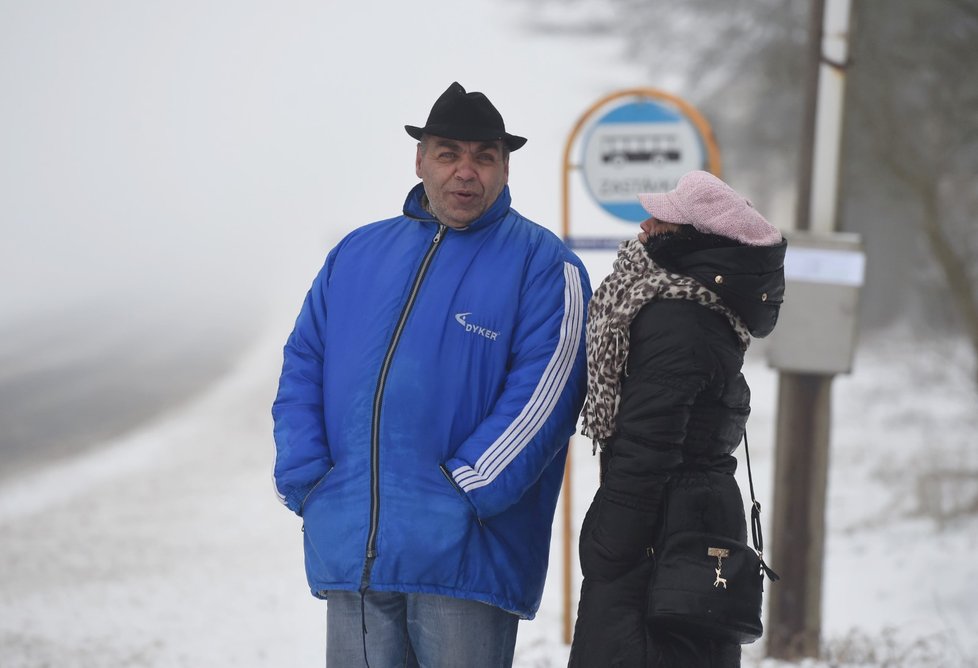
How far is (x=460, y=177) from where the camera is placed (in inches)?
107

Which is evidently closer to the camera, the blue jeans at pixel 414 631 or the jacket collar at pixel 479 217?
the blue jeans at pixel 414 631

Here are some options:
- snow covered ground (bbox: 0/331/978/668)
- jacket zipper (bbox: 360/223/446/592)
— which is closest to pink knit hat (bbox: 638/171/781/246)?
jacket zipper (bbox: 360/223/446/592)

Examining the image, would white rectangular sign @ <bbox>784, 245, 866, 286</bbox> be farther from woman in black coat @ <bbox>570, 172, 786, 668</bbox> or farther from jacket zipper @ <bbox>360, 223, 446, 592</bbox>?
jacket zipper @ <bbox>360, 223, 446, 592</bbox>

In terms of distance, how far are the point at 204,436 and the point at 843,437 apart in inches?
259

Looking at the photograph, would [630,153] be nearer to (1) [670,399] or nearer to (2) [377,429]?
(2) [377,429]

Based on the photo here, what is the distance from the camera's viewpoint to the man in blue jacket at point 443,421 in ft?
8.42

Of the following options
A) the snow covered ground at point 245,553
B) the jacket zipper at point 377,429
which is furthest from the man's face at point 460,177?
the snow covered ground at point 245,553

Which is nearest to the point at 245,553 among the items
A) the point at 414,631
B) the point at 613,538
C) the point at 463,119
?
the point at 414,631

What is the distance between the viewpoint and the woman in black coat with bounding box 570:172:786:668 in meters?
2.33

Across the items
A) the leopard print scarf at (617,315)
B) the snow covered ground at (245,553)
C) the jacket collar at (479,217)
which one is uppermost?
the jacket collar at (479,217)

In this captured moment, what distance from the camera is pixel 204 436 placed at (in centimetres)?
1061

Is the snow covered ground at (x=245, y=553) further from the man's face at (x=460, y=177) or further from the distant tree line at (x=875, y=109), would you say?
the man's face at (x=460, y=177)

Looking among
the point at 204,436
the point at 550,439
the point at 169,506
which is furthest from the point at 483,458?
the point at 204,436

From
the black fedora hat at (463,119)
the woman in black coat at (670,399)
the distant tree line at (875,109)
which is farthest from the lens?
the distant tree line at (875,109)
